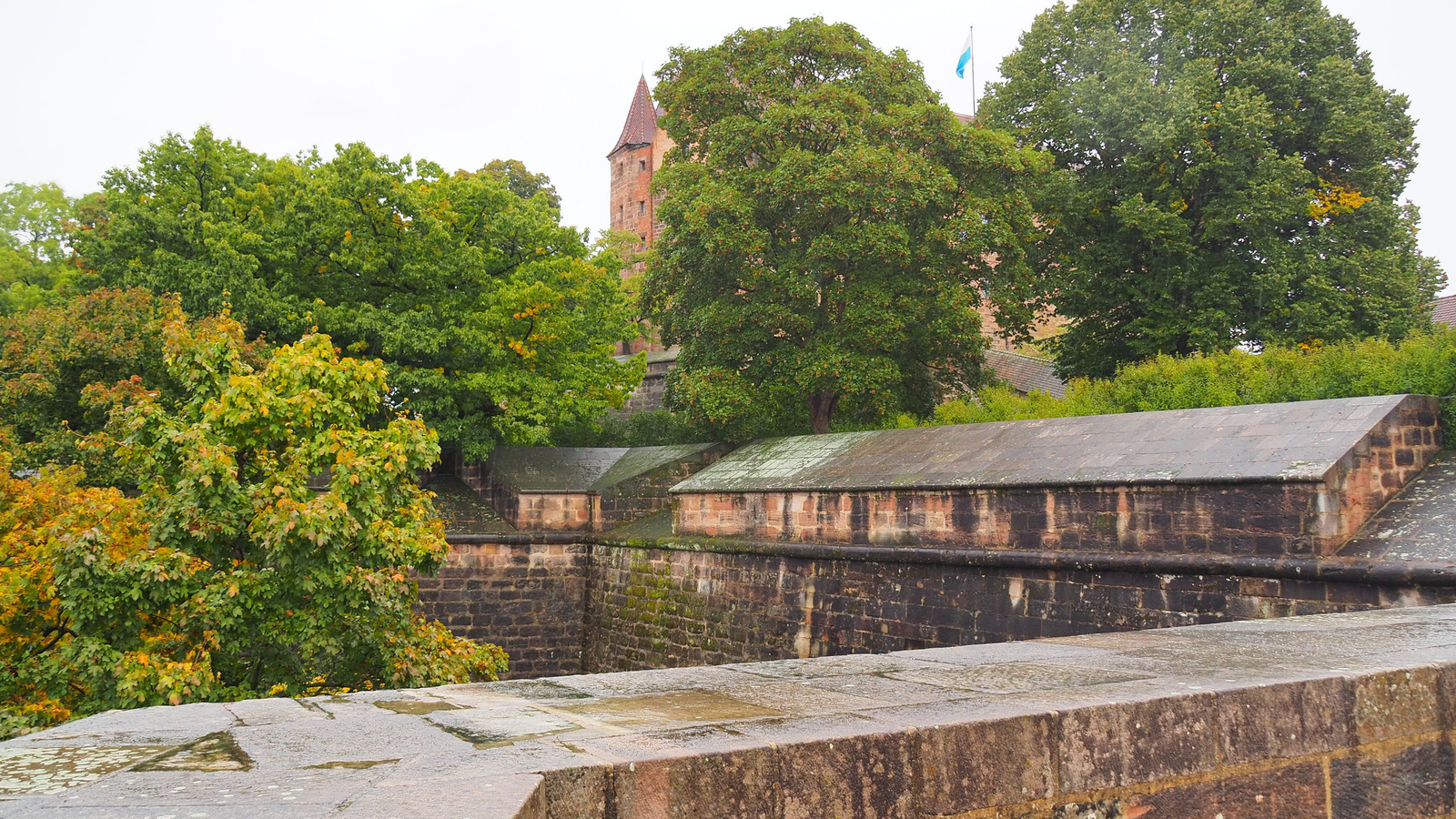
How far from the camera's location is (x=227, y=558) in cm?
1000

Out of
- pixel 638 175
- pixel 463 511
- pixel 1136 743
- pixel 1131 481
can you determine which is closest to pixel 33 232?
pixel 463 511

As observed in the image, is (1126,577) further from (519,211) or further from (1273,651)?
→ (519,211)

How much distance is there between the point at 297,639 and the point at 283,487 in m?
1.50

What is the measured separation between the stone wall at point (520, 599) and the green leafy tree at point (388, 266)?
251cm

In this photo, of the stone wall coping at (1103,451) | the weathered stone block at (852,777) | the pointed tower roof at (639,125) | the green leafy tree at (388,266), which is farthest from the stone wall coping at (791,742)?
the pointed tower roof at (639,125)

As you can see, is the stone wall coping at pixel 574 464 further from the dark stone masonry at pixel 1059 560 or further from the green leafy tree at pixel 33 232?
the green leafy tree at pixel 33 232

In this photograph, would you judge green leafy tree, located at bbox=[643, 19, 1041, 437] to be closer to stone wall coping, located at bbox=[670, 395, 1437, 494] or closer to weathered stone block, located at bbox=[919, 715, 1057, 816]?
stone wall coping, located at bbox=[670, 395, 1437, 494]

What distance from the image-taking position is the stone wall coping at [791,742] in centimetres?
216

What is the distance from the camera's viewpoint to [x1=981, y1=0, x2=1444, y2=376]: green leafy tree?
57.9ft

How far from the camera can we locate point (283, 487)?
9.66m

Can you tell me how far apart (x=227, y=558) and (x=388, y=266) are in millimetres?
11344

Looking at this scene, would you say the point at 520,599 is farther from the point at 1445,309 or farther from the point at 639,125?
the point at 639,125

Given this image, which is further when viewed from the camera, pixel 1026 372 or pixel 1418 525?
pixel 1026 372

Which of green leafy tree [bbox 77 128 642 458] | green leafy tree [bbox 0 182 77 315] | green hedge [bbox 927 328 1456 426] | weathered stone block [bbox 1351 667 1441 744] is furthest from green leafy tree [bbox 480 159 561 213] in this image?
weathered stone block [bbox 1351 667 1441 744]
